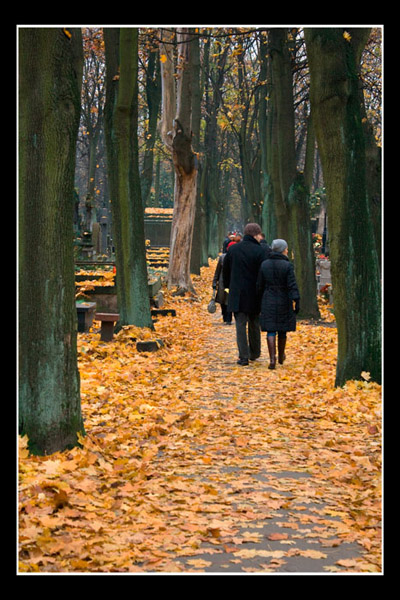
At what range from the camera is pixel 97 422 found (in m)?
7.41

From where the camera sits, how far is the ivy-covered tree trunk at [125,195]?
1330cm

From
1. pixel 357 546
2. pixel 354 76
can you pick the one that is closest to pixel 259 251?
pixel 354 76

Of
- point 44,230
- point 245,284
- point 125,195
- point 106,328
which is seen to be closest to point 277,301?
point 245,284

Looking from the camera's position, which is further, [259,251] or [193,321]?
[193,321]

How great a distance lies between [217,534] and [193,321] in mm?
13022

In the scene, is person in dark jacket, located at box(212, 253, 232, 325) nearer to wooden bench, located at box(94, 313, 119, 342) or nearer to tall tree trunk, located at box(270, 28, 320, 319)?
wooden bench, located at box(94, 313, 119, 342)

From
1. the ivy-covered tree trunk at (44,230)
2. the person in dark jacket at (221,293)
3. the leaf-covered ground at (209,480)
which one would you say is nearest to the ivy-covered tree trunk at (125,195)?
the person in dark jacket at (221,293)

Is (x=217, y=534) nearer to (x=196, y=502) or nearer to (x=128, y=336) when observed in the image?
(x=196, y=502)

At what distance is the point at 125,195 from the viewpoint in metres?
13.4

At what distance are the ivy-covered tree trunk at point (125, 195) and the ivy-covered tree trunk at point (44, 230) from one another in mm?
7173

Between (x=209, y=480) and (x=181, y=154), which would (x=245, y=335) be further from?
(x=181, y=154)

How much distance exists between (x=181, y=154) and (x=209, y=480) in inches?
619

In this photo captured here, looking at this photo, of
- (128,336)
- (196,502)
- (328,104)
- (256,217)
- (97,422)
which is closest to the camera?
(196,502)

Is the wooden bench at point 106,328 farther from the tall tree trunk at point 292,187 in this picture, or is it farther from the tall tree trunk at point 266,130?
the tall tree trunk at point 266,130
